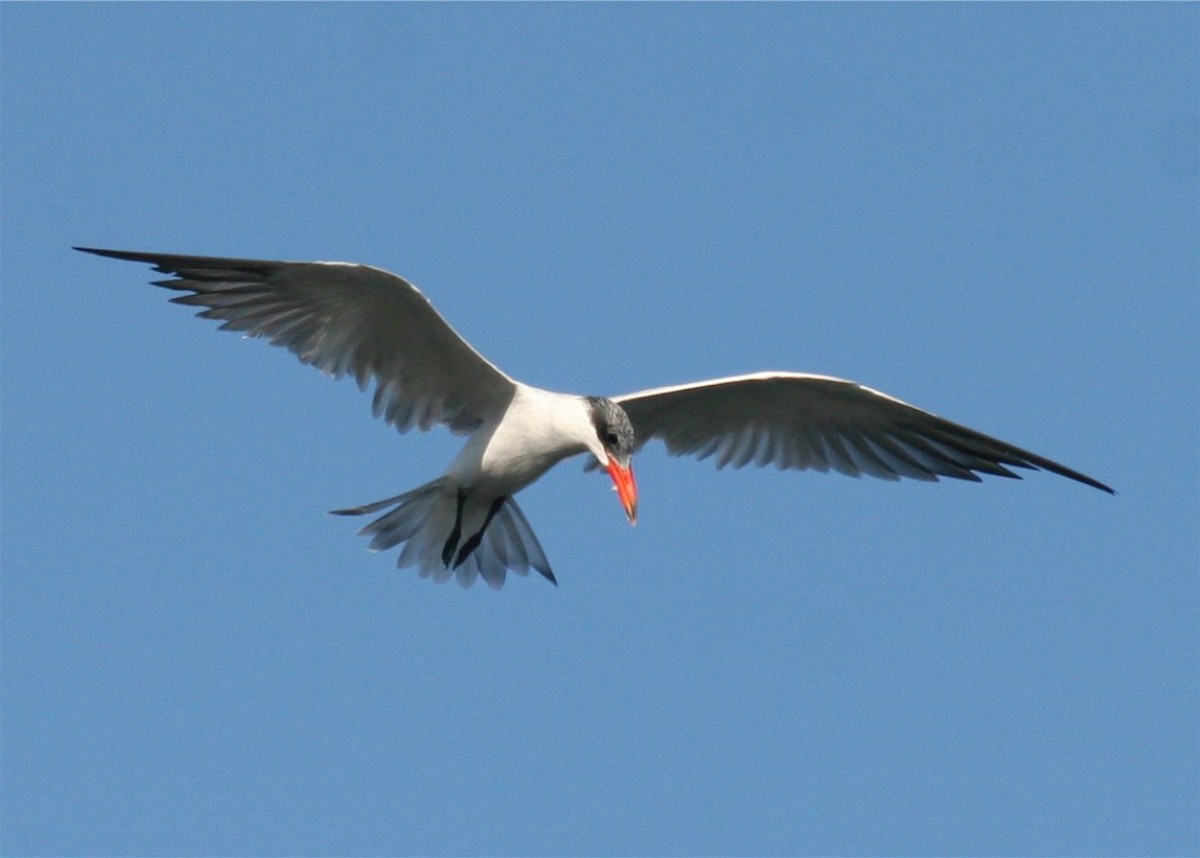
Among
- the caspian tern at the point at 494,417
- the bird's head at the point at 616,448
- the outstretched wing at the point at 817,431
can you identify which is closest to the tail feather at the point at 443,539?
the caspian tern at the point at 494,417

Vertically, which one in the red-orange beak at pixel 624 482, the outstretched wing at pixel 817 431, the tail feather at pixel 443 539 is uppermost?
the outstretched wing at pixel 817 431

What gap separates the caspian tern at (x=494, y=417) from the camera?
10859 mm

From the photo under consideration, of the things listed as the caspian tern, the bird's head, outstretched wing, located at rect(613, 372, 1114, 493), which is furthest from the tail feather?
the bird's head

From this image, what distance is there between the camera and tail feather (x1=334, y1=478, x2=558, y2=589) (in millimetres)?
12117

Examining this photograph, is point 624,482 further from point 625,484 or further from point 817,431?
point 817,431

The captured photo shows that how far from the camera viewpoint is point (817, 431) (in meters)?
12.7

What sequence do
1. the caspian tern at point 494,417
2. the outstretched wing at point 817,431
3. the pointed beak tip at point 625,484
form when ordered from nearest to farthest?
1. the pointed beak tip at point 625,484
2. the caspian tern at point 494,417
3. the outstretched wing at point 817,431

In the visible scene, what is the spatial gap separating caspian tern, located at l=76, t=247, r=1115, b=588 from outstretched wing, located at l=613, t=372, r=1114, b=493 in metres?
0.01

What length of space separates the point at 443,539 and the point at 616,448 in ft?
6.84

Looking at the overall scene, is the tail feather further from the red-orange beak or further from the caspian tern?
the red-orange beak

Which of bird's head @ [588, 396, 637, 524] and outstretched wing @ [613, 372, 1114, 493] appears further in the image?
outstretched wing @ [613, 372, 1114, 493]

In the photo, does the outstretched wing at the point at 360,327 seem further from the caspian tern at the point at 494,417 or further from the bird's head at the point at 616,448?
the bird's head at the point at 616,448

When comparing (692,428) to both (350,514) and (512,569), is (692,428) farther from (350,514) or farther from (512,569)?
(350,514)

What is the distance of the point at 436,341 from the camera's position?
11.3 meters
